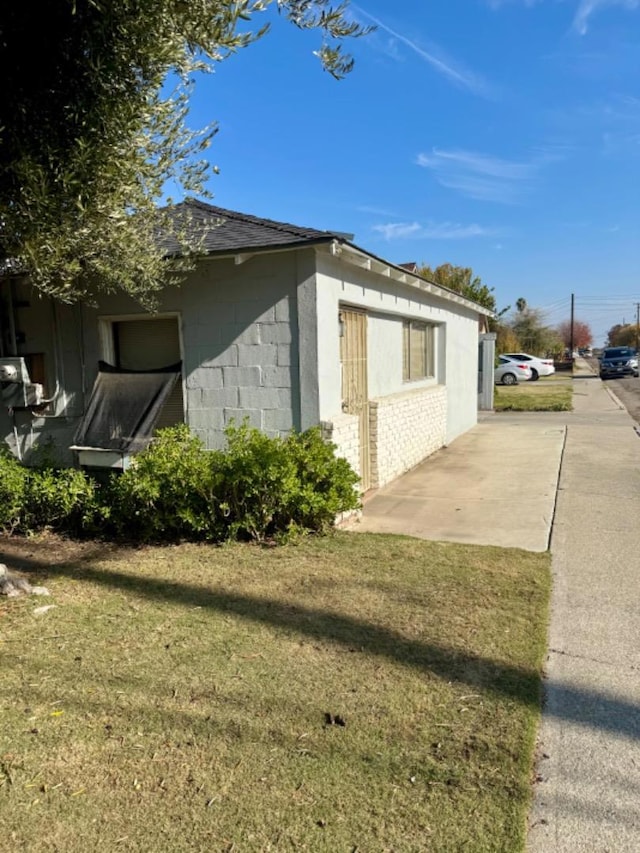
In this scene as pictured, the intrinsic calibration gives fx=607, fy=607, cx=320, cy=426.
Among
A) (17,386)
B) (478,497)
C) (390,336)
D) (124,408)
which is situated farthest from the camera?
(390,336)

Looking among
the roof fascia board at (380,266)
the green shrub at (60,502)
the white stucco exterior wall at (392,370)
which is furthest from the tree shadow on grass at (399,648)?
the roof fascia board at (380,266)

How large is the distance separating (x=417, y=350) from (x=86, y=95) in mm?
8007

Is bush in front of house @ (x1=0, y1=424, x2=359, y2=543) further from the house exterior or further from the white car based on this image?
the white car

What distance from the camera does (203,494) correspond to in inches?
225

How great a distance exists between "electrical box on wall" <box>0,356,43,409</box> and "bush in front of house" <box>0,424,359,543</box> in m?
1.00

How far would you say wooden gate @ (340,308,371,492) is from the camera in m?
7.49

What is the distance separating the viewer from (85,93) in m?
3.87

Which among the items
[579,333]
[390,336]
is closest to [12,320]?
[390,336]

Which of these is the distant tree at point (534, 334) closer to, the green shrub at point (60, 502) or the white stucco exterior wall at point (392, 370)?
the white stucco exterior wall at point (392, 370)

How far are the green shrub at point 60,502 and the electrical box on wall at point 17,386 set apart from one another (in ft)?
3.41

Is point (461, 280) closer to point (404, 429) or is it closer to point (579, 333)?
point (404, 429)

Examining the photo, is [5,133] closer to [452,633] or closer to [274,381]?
[274,381]

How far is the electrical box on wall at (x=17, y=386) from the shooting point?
693 centimetres

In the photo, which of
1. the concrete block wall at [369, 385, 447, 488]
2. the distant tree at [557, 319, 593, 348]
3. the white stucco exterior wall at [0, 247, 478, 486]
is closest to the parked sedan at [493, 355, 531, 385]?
the concrete block wall at [369, 385, 447, 488]
